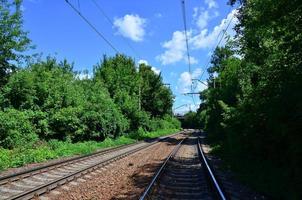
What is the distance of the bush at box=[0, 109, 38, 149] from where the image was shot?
78.0 ft

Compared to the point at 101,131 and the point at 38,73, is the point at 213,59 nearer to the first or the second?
the point at 101,131

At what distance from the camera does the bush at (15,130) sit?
2378 cm

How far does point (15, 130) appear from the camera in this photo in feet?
80.7

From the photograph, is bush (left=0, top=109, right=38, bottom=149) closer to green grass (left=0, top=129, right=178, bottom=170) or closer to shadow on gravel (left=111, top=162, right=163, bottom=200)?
green grass (left=0, top=129, right=178, bottom=170)

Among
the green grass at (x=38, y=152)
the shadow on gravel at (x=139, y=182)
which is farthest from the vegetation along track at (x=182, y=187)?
the green grass at (x=38, y=152)

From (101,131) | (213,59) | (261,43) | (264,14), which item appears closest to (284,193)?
(264,14)

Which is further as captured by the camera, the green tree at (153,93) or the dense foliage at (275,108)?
the green tree at (153,93)

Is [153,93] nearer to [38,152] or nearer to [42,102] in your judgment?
[42,102]

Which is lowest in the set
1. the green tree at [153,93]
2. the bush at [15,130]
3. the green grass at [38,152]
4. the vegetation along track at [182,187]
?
the vegetation along track at [182,187]

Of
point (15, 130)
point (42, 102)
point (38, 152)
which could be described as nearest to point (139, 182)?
point (38, 152)

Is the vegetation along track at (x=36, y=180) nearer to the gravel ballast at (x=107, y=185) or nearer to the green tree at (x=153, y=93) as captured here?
the gravel ballast at (x=107, y=185)

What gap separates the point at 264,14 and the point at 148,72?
73748mm

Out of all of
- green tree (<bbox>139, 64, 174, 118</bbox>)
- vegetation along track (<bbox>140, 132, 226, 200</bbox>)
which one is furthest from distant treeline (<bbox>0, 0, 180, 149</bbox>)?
green tree (<bbox>139, 64, 174, 118</bbox>)

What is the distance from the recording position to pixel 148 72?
8650 centimetres
